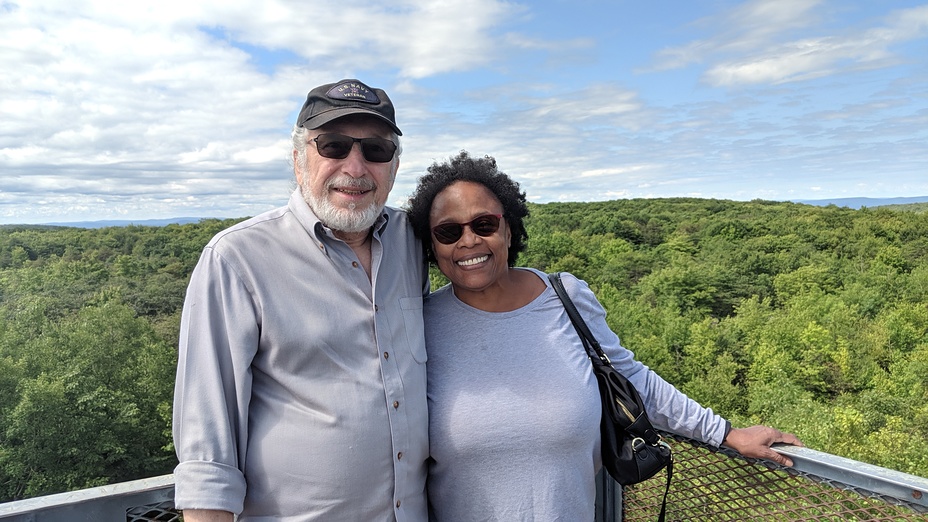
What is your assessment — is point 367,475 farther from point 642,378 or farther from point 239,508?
point 642,378

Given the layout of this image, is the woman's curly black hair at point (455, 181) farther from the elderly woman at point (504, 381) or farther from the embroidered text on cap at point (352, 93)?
the embroidered text on cap at point (352, 93)

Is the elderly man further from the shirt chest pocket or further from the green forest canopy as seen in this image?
the green forest canopy

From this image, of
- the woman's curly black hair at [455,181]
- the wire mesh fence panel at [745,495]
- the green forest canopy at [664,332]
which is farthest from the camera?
the green forest canopy at [664,332]

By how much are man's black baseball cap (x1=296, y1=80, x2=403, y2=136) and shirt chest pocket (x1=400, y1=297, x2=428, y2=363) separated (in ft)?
2.02

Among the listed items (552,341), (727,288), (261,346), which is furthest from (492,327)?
(727,288)

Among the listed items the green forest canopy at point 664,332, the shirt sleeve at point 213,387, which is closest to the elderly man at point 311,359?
the shirt sleeve at point 213,387

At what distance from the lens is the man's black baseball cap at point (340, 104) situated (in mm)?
2139

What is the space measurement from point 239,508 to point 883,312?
53.3m

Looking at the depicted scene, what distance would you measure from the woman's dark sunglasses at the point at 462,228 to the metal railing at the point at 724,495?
3.67 feet

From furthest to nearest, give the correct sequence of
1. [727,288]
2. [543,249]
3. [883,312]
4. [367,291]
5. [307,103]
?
[543,249]
[727,288]
[883,312]
[307,103]
[367,291]

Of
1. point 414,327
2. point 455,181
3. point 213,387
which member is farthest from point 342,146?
point 213,387

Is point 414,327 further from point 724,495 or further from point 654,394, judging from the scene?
point 724,495

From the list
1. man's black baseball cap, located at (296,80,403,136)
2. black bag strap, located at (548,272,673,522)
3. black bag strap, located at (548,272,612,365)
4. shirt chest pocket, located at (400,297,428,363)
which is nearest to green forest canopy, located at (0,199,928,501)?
black bag strap, located at (548,272,673,522)

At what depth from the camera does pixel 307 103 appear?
2.23 m
